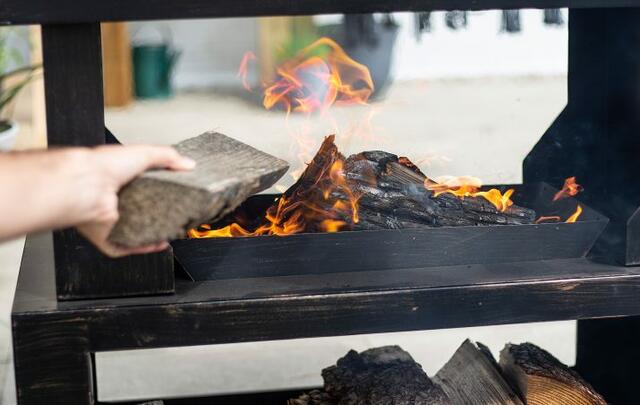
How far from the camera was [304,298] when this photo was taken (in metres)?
1.65

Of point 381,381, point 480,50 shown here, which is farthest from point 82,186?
point 480,50

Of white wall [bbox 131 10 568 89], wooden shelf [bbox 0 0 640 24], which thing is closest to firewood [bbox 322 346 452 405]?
wooden shelf [bbox 0 0 640 24]

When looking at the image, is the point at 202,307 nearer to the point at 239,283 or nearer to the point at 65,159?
the point at 239,283

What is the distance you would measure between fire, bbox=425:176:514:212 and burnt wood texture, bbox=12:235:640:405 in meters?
0.17

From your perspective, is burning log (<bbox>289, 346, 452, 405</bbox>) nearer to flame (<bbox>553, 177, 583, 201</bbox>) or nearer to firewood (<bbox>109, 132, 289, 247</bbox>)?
flame (<bbox>553, 177, 583, 201</bbox>)

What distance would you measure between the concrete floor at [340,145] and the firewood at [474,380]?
42 centimetres

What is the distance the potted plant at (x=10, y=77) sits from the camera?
12.7 ft

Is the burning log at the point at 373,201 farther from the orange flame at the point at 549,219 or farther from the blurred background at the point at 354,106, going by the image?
the blurred background at the point at 354,106

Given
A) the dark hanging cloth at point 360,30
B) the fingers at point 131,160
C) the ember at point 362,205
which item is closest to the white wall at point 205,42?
the dark hanging cloth at point 360,30

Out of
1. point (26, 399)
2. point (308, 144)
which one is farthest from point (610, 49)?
point (26, 399)

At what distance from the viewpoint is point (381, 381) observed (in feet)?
6.33

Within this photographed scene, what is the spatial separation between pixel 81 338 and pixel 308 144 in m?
0.67

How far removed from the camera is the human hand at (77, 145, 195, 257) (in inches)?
46.9

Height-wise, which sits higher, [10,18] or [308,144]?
[10,18]
